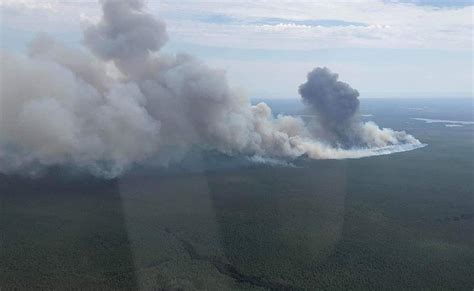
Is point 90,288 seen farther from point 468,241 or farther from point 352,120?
point 352,120

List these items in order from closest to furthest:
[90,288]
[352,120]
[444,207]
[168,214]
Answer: [90,288] → [168,214] → [444,207] → [352,120]

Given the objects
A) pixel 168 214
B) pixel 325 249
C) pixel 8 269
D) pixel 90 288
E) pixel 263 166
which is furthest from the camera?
pixel 263 166

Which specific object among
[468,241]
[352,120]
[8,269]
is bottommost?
[468,241]

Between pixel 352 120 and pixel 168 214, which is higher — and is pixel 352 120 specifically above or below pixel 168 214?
above

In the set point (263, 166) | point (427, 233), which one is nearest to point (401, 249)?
point (427, 233)

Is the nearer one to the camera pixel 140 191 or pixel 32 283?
pixel 32 283

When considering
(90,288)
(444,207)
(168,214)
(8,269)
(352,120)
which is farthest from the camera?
(352,120)

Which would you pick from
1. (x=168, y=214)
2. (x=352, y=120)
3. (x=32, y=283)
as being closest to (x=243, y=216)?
(x=168, y=214)

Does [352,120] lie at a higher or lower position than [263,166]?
higher

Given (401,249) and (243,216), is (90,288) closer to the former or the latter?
(243,216)
